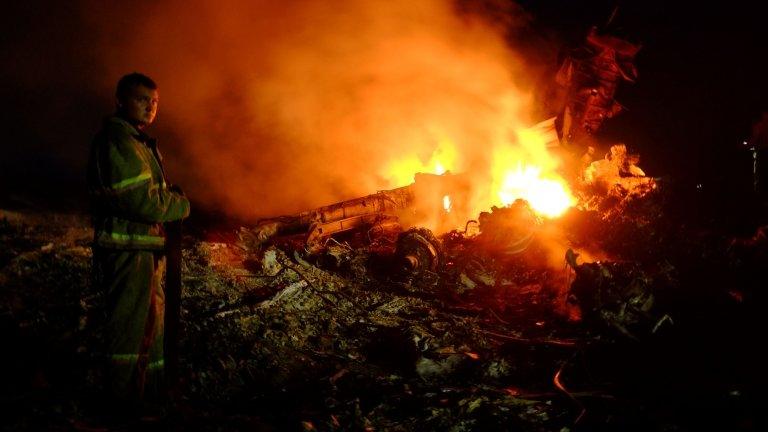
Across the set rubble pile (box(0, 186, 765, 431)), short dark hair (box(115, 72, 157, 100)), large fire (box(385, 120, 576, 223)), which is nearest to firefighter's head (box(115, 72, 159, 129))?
short dark hair (box(115, 72, 157, 100))

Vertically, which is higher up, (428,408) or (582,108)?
(582,108)

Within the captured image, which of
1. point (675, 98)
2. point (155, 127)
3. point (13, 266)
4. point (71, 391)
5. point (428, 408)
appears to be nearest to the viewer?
point (71, 391)

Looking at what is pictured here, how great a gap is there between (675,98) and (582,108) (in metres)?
1.91

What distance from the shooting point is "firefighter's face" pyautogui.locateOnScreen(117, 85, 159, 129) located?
251 centimetres

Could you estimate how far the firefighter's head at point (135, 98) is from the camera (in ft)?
8.20

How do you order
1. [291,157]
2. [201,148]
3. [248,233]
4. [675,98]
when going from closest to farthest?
[248,233]
[675,98]
[201,148]
[291,157]

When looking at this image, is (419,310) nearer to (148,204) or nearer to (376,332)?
(376,332)

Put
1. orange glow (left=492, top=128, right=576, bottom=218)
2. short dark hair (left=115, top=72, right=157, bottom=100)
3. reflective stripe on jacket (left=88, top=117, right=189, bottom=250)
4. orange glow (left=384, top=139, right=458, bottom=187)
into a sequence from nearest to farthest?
1. reflective stripe on jacket (left=88, top=117, right=189, bottom=250)
2. short dark hair (left=115, top=72, right=157, bottom=100)
3. orange glow (left=492, top=128, right=576, bottom=218)
4. orange glow (left=384, top=139, right=458, bottom=187)

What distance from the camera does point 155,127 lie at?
33.8ft

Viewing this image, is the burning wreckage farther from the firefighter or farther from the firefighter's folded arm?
the firefighter's folded arm

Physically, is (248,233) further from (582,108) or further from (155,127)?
(582,108)

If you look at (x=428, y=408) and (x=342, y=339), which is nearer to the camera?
(x=428, y=408)

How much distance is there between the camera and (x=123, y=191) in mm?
2311

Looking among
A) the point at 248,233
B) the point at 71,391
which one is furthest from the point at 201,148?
the point at 71,391
